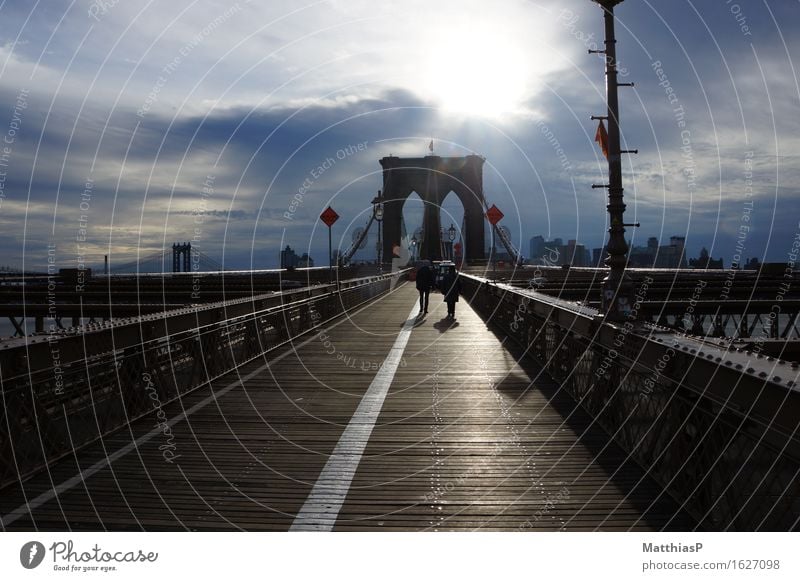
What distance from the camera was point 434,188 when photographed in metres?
106

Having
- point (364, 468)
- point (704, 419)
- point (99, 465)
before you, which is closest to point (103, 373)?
point (99, 465)

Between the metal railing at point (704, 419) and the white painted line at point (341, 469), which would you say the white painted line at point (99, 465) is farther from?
the metal railing at point (704, 419)

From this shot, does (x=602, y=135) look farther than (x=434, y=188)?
No

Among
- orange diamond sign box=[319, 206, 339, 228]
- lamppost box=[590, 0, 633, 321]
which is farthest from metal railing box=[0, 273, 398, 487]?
orange diamond sign box=[319, 206, 339, 228]

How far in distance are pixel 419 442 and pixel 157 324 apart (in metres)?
4.07

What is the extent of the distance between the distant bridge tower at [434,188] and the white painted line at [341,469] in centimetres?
9293

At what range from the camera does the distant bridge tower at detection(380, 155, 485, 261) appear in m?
104

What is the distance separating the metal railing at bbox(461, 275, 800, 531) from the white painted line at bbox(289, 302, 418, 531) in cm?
276

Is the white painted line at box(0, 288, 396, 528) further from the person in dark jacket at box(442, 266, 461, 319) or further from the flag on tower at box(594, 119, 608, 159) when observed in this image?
the person in dark jacket at box(442, 266, 461, 319)

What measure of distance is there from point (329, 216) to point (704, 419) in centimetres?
2161

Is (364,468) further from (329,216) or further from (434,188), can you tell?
(434,188)

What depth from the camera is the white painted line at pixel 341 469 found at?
5404mm

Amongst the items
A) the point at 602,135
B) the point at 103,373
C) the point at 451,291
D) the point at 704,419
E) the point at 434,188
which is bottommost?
the point at 451,291
